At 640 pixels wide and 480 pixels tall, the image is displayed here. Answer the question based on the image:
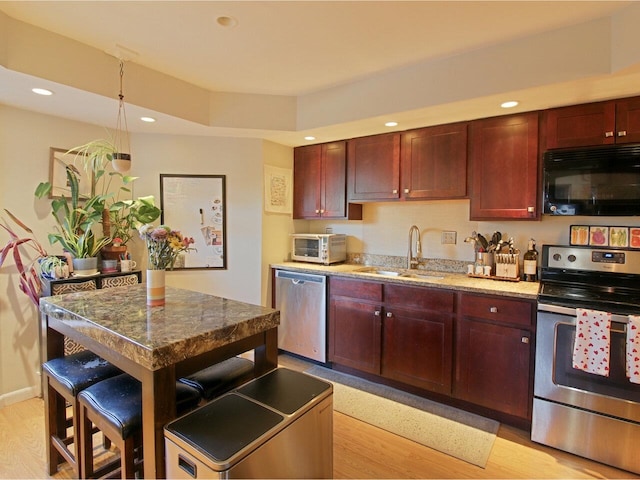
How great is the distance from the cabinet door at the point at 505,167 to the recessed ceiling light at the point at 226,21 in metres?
1.92

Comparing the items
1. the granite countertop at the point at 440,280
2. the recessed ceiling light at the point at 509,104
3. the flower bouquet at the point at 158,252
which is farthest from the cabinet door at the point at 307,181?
the flower bouquet at the point at 158,252

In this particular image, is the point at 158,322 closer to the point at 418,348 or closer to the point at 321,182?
the point at 418,348

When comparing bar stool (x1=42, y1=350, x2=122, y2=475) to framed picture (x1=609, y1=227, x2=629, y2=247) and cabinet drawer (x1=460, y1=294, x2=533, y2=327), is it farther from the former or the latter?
framed picture (x1=609, y1=227, x2=629, y2=247)

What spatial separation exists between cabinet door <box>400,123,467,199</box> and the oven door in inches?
46.1

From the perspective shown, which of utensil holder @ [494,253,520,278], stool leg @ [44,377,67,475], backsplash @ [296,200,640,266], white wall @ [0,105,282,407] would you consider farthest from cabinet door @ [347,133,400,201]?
stool leg @ [44,377,67,475]

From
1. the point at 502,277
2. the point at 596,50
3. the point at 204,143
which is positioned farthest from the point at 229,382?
the point at 596,50

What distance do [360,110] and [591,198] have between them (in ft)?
5.79

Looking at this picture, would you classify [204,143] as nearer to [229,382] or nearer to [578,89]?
[229,382]

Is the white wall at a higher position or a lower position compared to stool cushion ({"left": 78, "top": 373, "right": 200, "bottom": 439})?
higher

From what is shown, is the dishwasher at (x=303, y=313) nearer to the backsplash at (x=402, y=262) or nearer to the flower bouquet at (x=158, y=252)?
the backsplash at (x=402, y=262)

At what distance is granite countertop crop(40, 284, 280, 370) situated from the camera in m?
1.31

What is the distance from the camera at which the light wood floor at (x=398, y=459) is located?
1963 millimetres

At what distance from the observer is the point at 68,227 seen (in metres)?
2.71

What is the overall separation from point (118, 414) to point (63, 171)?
2297 mm
